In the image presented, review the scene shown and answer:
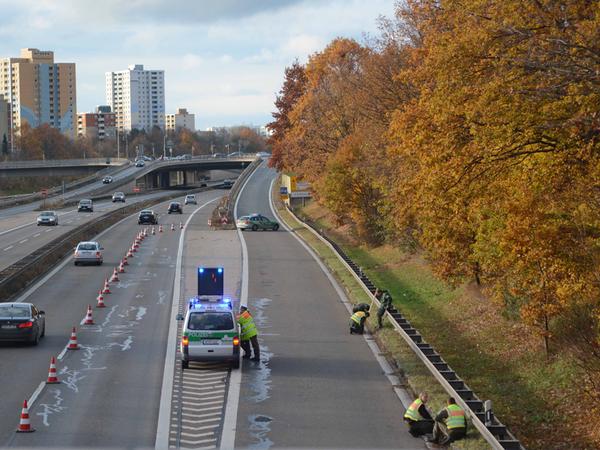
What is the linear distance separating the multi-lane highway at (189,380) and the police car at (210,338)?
17.4 inches

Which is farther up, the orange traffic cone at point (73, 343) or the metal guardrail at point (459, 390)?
the metal guardrail at point (459, 390)

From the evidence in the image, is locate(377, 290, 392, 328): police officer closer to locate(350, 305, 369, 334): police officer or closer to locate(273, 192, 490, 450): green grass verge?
locate(273, 192, 490, 450): green grass verge

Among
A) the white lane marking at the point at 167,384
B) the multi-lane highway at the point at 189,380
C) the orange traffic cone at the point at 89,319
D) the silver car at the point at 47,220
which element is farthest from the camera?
the silver car at the point at 47,220

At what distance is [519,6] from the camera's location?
19500 mm

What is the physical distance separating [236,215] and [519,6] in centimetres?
6499

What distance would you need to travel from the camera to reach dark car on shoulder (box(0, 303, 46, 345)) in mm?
25000

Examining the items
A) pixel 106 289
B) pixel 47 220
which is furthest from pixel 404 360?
pixel 47 220

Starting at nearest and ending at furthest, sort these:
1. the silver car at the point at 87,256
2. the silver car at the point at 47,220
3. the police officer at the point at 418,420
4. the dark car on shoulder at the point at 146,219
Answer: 1. the police officer at the point at 418,420
2. the silver car at the point at 87,256
3. the dark car on shoulder at the point at 146,219
4. the silver car at the point at 47,220

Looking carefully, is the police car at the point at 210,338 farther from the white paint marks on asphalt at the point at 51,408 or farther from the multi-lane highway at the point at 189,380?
the white paint marks on asphalt at the point at 51,408

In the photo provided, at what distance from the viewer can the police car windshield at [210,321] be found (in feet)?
74.5

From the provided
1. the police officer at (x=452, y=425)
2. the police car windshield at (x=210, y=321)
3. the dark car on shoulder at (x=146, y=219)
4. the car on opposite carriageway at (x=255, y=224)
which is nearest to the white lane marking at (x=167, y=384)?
the police car windshield at (x=210, y=321)

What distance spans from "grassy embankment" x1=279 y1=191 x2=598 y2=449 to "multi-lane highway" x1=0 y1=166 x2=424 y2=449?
1.03 meters

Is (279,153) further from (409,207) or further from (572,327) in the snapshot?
(572,327)

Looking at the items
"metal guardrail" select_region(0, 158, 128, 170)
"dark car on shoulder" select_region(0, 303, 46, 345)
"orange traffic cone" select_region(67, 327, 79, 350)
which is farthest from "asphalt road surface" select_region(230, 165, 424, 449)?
Answer: "metal guardrail" select_region(0, 158, 128, 170)
